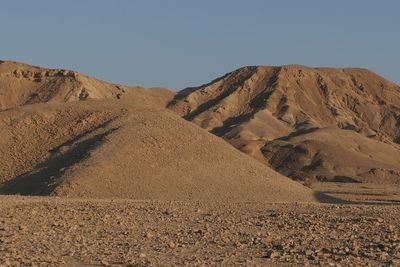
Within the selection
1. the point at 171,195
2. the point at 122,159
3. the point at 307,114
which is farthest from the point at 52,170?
the point at 307,114

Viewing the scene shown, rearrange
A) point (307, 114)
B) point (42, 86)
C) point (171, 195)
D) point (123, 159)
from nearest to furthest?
1. point (171, 195)
2. point (123, 159)
3. point (42, 86)
4. point (307, 114)

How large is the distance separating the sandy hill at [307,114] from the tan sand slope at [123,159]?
141 feet

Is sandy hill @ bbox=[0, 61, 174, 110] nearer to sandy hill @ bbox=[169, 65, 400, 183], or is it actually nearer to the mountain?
sandy hill @ bbox=[169, 65, 400, 183]

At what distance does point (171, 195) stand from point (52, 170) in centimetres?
589

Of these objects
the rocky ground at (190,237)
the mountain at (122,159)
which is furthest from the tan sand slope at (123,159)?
the rocky ground at (190,237)

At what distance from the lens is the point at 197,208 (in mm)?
22781

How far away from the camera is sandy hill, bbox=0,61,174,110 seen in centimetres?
10800

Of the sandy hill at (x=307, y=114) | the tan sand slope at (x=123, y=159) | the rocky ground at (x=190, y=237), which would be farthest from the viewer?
the sandy hill at (x=307, y=114)

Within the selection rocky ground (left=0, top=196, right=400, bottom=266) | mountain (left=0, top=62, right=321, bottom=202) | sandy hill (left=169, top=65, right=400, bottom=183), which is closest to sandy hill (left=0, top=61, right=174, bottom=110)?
sandy hill (left=169, top=65, right=400, bottom=183)

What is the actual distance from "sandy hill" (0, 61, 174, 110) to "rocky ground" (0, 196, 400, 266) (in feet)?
284

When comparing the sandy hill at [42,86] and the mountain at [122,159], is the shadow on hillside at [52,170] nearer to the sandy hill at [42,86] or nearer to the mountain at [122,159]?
the mountain at [122,159]

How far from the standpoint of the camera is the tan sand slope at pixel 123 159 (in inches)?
1278

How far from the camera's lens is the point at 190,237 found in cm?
1562

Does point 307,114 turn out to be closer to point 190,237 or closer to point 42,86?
point 42,86
